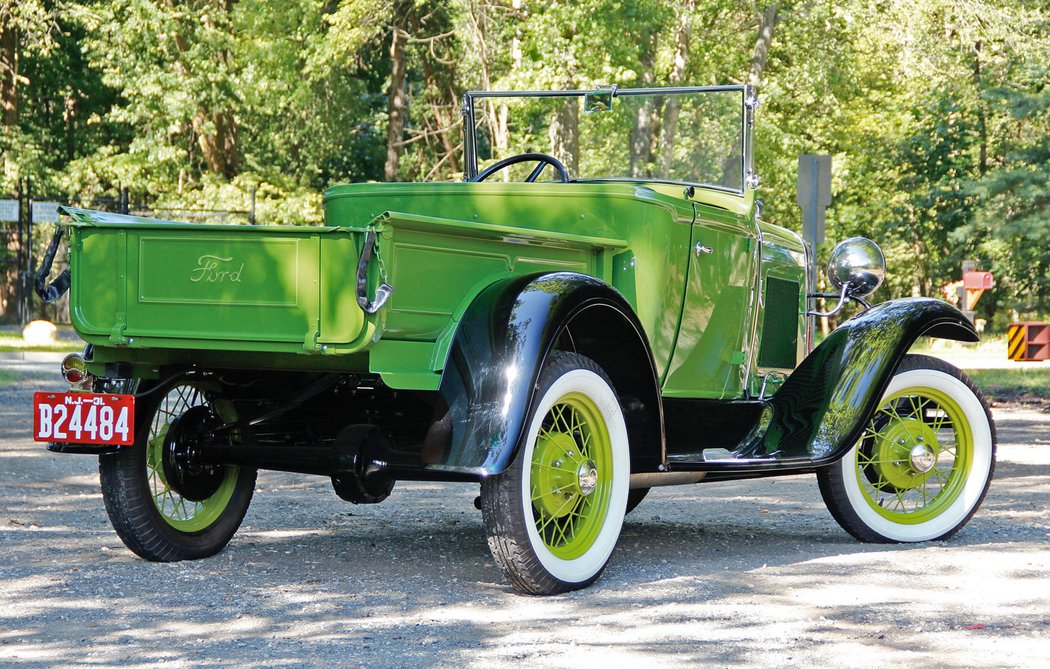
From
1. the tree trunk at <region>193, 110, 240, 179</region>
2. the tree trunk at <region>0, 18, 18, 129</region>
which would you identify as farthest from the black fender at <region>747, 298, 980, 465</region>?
the tree trunk at <region>0, 18, 18, 129</region>

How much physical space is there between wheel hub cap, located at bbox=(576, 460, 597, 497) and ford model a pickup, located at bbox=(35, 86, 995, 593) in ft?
0.04

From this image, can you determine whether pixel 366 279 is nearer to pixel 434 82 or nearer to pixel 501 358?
pixel 501 358

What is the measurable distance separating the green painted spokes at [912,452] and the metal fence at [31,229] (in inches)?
686

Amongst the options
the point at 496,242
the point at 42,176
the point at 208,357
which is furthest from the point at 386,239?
the point at 42,176

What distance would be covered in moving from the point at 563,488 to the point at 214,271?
1412mm

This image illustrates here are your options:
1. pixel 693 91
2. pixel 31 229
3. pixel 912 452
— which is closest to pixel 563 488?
pixel 912 452

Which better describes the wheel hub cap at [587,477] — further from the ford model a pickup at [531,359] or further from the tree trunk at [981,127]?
the tree trunk at [981,127]

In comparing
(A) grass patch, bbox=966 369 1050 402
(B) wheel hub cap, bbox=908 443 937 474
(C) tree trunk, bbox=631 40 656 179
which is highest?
(C) tree trunk, bbox=631 40 656 179

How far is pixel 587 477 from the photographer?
493 cm

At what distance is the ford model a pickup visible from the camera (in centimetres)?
451

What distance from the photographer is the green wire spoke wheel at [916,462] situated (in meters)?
5.95

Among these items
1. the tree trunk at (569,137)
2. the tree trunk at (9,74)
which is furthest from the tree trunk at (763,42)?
the tree trunk at (569,137)

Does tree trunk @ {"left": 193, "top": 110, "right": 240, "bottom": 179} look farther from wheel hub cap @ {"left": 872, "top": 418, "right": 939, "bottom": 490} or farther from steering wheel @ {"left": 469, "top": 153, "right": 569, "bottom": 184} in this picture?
wheel hub cap @ {"left": 872, "top": 418, "right": 939, "bottom": 490}

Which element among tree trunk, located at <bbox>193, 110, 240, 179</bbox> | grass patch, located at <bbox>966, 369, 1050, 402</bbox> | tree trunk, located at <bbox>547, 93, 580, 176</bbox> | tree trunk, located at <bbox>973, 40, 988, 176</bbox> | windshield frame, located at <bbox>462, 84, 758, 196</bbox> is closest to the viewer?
windshield frame, located at <bbox>462, 84, 758, 196</bbox>
